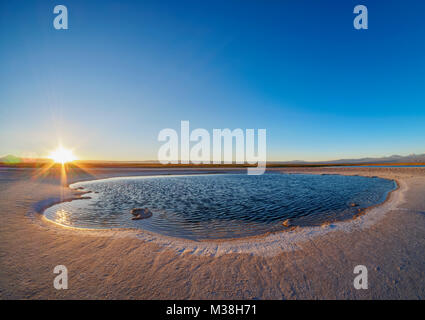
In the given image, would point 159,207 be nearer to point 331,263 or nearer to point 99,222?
point 99,222

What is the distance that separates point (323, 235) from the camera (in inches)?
293

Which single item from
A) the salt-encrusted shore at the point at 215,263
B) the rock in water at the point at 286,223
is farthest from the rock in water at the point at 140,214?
the rock in water at the point at 286,223

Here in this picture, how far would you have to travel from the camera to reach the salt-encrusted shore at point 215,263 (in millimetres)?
4082

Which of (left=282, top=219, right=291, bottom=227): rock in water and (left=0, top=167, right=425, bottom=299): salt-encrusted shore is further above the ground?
(left=0, top=167, right=425, bottom=299): salt-encrusted shore

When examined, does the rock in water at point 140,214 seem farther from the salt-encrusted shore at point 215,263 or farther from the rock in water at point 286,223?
the rock in water at point 286,223

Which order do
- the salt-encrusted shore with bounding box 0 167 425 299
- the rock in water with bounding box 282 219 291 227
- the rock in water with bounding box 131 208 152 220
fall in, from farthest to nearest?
the rock in water with bounding box 131 208 152 220 → the rock in water with bounding box 282 219 291 227 → the salt-encrusted shore with bounding box 0 167 425 299

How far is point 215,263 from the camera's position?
5270 mm

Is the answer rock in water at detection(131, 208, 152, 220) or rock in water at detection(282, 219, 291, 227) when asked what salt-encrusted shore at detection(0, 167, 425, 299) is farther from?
rock in water at detection(131, 208, 152, 220)

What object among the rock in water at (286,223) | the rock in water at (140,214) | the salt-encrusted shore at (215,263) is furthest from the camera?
the rock in water at (140,214)

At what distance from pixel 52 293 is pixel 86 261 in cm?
129

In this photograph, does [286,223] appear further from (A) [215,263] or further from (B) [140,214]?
(B) [140,214]

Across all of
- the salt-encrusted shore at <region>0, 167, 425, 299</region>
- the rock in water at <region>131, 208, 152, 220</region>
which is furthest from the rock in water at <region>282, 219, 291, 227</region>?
the rock in water at <region>131, 208, 152, 220</region>

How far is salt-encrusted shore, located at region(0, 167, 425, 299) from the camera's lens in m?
4.08
